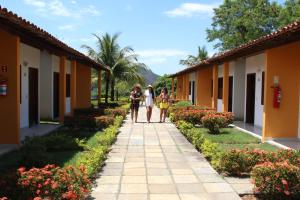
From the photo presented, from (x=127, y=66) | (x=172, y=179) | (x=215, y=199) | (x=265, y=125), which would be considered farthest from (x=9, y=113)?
(x=127, y=66)

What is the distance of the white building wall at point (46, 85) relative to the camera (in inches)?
671

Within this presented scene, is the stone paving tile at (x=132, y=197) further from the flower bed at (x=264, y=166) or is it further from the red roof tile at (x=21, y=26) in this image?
the red roof tile at (x=21, y=26)

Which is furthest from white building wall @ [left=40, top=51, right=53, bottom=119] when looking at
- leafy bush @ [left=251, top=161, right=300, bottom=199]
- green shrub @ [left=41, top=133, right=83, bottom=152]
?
leafy bush @ [left=251, top=161, right=300, bottom=199]

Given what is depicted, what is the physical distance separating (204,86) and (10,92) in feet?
58.4

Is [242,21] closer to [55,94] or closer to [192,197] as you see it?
[55,94]

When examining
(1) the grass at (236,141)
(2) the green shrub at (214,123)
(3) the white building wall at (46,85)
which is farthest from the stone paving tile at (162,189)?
(3) the white building wall at (46,85)

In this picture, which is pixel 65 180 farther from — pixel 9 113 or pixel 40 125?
pixel 40 125

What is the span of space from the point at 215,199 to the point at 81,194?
6.19 feet

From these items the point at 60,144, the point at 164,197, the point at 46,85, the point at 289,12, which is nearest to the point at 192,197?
the point at 164,197

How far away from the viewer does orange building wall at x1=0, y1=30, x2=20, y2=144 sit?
970 centimetres

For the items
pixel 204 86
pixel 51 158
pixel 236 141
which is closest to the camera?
pixel 51 158

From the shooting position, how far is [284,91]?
1126cm

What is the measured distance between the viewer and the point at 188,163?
8.27m

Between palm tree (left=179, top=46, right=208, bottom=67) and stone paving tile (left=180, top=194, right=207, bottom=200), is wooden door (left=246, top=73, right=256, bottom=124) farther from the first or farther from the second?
palm tree (left=179, top=46, right=208, bottom=67)
